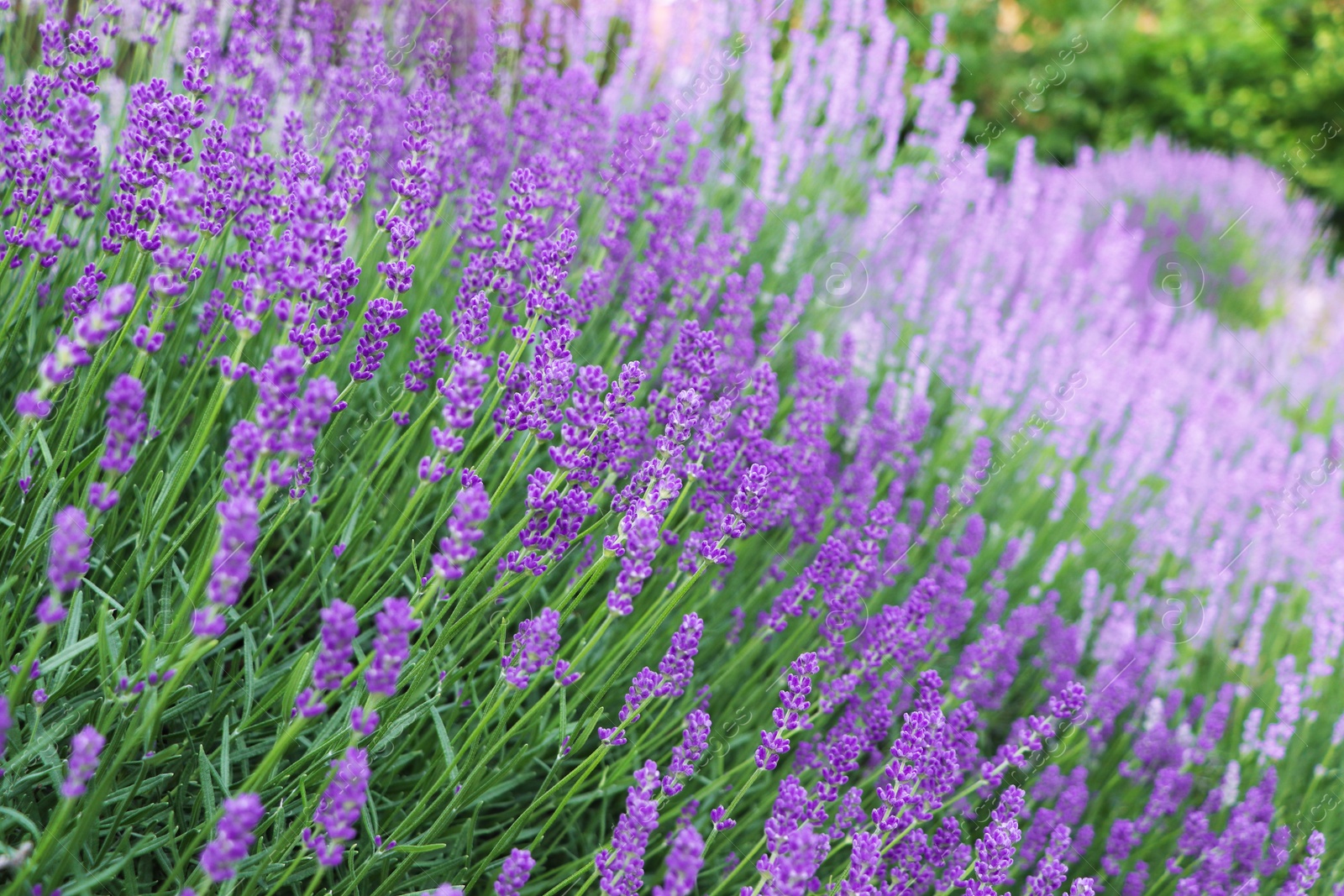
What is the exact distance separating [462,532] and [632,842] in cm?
51

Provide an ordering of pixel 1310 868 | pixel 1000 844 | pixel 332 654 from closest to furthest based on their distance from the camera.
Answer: pixel 332 654 < pixel 1000 844 < pixel 1310 868

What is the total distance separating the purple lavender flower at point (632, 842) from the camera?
1.31 meters

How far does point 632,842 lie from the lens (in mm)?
1320

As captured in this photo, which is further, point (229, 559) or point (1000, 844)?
point (1000, 844)

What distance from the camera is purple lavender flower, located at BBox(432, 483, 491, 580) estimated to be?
1.16 metres

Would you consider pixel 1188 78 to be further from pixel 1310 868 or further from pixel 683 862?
pixel 683 862

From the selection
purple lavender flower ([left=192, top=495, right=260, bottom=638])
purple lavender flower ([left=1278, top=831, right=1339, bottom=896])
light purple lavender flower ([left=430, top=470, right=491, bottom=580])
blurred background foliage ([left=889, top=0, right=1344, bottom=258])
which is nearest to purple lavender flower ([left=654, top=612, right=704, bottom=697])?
light purple lavender flower ([left=430, top=470, right=491, bottom=580])

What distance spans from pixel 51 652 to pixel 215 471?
0.40m

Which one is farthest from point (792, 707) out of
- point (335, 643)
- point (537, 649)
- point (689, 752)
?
point (335, 643)

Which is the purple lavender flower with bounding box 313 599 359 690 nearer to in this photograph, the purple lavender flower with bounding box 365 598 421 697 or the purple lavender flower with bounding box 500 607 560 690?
the purple lavender flower with bounding box 365 598 421 697

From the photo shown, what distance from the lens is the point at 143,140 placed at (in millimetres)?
1539

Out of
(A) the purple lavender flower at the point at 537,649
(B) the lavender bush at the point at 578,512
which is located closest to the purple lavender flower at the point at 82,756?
(B) the lavender bush at the point at 578,512

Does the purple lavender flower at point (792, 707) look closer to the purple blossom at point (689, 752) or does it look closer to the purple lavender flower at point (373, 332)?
the purple blossom at point (689, 752)

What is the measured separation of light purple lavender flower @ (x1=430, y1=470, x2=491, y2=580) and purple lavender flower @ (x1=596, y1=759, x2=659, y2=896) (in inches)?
15.7
